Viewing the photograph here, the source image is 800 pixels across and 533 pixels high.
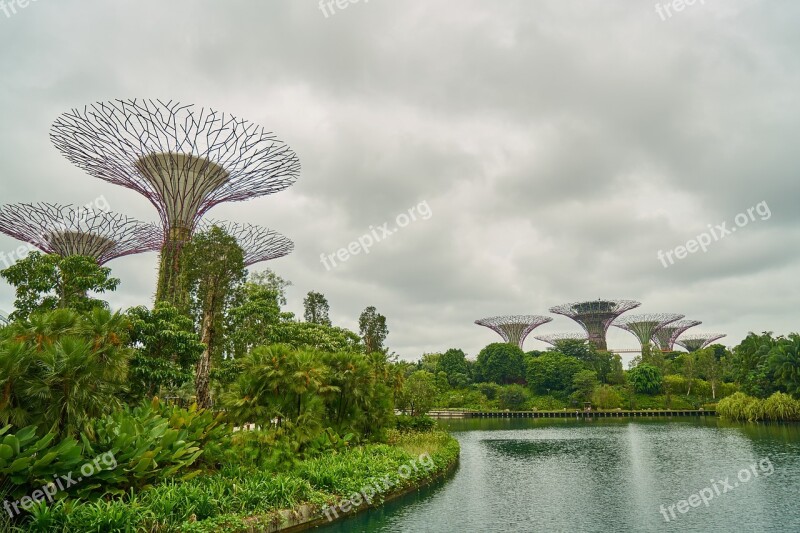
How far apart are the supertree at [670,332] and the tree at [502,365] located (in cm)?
3781

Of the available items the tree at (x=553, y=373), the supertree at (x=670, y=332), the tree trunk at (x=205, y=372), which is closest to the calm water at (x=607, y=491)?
the tree trunk at (x=205, y=372)

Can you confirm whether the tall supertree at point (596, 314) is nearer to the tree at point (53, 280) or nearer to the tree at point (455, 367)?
the tree at point (455, 367)

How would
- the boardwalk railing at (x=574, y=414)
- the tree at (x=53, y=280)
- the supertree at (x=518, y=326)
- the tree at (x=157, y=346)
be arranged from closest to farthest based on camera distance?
1. the tree at (x=157, y=346)
2. the tree at (x=53, y=280)
3. the boardwalk railing at (x=574, y=414)
4. the supertree at (x=518, y=326)

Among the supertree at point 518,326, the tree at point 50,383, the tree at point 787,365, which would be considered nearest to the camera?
the tree at point 50,383

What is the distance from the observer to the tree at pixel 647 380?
7250 centimetres

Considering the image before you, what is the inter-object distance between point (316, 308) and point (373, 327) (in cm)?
568

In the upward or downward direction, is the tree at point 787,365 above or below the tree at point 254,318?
below

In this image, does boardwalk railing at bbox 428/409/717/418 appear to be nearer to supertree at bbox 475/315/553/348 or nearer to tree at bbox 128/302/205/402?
supertree at bbox 475/315/553/348

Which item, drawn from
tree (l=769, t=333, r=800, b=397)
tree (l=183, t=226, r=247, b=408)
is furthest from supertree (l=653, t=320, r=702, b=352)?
tree (l=183, t=226, r=247, b=408)

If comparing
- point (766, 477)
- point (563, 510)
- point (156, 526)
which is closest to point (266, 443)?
point (156, 526)

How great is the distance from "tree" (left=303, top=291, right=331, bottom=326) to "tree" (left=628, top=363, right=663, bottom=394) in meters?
48.2

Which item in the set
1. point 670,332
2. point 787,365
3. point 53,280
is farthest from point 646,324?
point 53,280

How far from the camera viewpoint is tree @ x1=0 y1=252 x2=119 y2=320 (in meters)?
26.1

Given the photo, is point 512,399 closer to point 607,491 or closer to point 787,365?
point 787,365
